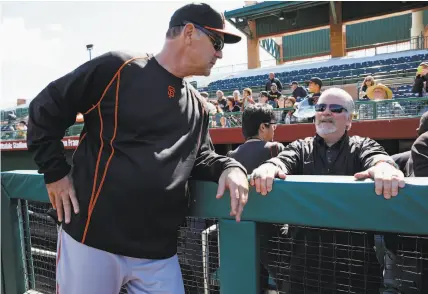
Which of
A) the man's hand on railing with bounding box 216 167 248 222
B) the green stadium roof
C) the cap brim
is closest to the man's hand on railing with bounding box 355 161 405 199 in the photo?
the man's hand on railing with bounding box 216 167 248 222

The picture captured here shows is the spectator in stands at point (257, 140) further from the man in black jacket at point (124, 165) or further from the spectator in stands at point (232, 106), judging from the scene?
the spectator in stands at point (232, 106)

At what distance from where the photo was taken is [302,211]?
1.37 m

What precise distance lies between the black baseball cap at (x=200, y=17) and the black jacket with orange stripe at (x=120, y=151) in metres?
0.23

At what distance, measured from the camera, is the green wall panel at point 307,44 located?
A: 26.5 meters

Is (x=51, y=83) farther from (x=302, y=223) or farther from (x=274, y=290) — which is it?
(x=274, y=290)

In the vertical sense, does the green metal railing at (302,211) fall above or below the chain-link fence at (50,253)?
above

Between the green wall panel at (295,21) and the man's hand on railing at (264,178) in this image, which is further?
the green wall panel at (295,21)

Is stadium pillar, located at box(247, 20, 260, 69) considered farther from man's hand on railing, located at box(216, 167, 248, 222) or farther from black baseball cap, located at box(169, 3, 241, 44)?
man's hand on railing, located at box(216, 167, 248, 222)

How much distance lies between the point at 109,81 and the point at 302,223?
36.5 inches

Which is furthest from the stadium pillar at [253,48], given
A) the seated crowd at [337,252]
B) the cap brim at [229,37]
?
the cap brim at [229,37]

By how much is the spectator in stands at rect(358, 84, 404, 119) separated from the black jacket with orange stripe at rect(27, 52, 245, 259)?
6560 mm

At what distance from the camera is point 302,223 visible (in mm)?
1376

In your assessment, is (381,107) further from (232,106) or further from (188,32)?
(188,32)

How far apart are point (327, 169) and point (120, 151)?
1.22 meters
